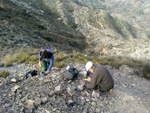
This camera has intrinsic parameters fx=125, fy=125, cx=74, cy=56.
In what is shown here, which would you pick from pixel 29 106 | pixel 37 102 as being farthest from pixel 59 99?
pixel 29 106

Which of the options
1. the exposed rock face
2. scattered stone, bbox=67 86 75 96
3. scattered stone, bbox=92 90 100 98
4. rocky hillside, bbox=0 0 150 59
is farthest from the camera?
rocky hillside, bbox=0 0 150 59

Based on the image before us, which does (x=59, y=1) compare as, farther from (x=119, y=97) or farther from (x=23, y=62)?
(x=119, y=97)

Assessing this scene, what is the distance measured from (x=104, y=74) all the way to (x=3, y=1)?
1407 inches

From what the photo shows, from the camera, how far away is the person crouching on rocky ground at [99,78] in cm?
406

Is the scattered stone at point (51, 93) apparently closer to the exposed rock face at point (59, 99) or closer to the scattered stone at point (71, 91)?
the exposed rock face at point (59, 99)

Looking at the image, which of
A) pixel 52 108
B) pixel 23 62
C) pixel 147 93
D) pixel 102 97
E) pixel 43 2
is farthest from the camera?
pixel 43 2

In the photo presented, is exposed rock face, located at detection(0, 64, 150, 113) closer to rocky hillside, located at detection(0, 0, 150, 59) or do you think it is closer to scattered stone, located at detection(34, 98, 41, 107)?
scattered stone, located at detection(34, 98, 41, 107)

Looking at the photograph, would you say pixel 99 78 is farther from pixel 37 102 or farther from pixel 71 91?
pixel 37 102

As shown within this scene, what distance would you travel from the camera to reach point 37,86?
4645 millimetres

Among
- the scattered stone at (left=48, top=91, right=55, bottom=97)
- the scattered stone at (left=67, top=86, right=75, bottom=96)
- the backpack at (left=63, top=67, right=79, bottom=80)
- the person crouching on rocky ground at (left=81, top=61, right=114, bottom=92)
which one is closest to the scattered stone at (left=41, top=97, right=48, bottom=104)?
the scattered stone at (left=48, top=91, right=55, bottom=97)

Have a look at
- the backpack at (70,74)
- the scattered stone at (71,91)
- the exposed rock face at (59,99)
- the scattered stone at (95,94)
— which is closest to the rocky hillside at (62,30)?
the exposed rock face at (59,99)

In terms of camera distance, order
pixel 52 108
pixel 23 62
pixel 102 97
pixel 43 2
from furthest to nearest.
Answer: pixel 43 2 < pixel 23 62 < pixel 102 97 < pixel 52 108

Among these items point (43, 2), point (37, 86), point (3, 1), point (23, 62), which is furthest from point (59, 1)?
point (37, 86)

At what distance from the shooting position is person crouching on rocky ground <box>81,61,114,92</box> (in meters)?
4.06
